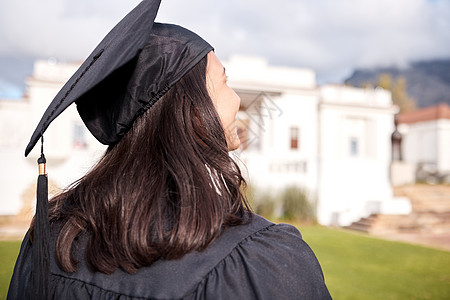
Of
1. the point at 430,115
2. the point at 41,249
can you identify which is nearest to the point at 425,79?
the point at 430,115

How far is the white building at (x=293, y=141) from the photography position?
1464 cm

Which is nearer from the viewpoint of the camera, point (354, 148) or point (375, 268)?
point (375, 268)

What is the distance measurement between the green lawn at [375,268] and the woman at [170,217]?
16.7ft

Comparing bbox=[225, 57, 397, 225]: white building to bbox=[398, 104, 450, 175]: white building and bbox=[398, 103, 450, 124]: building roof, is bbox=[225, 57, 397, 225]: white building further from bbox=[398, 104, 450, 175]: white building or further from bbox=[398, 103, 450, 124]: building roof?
bbox=[398, 103, 450, 124]: building roof

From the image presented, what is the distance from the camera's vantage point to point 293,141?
18.4 meters

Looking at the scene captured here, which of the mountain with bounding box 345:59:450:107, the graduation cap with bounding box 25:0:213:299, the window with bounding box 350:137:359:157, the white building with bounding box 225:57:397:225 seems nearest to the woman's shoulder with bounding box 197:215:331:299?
the graduation cap with bounding box 25:0:213:299

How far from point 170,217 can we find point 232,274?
19 cm

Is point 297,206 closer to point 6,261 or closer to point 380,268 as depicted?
point 380,268

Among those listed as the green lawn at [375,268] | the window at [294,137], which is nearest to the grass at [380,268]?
the green lawn at [375,268]

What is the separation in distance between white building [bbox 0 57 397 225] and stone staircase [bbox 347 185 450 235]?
82 cm

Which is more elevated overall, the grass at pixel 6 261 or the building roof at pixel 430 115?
the building roof at pixel 430 115

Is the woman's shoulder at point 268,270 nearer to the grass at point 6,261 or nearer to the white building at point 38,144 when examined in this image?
the grass at point 6,261

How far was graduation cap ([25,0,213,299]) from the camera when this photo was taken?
0.97 meters

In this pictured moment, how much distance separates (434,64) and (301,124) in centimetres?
13561
